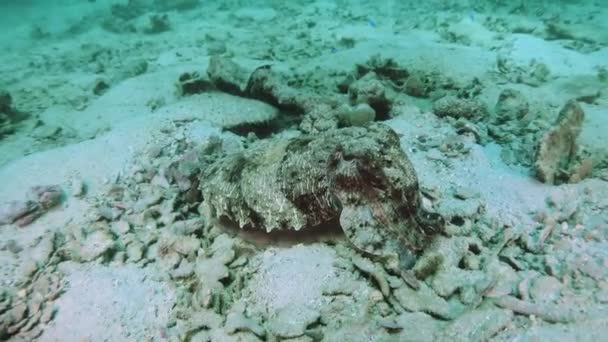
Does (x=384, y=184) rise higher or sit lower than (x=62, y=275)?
higher

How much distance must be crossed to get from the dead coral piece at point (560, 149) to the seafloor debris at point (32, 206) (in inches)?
189

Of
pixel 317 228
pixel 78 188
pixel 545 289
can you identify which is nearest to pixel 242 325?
pixel 317 228

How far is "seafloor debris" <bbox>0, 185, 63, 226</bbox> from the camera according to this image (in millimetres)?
3837

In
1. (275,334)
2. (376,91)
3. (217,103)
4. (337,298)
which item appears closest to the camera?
(275,334)

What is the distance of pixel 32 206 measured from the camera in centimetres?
394

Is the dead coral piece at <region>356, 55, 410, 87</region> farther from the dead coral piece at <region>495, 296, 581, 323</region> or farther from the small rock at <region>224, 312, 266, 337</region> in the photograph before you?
the small rock at <region>224, 312, 266, 337</region>

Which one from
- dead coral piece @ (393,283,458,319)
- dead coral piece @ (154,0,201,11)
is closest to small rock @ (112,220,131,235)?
dead coral piece @ (393,283,458,319)

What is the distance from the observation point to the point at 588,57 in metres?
7.93

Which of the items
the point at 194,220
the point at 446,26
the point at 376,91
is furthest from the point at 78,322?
the point at 446,26

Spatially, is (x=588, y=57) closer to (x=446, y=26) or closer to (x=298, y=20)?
(x=446, y=26)

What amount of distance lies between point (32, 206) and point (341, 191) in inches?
127

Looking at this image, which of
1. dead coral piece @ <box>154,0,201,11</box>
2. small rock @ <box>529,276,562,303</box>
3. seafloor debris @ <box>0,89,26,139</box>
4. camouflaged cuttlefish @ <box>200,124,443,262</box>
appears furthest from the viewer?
dead coral piece @ <box>154,0,201,11</box>

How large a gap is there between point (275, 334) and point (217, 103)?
394 cm

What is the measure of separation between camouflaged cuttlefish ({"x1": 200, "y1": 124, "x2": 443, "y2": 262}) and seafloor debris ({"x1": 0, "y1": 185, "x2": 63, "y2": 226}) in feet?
6.54
